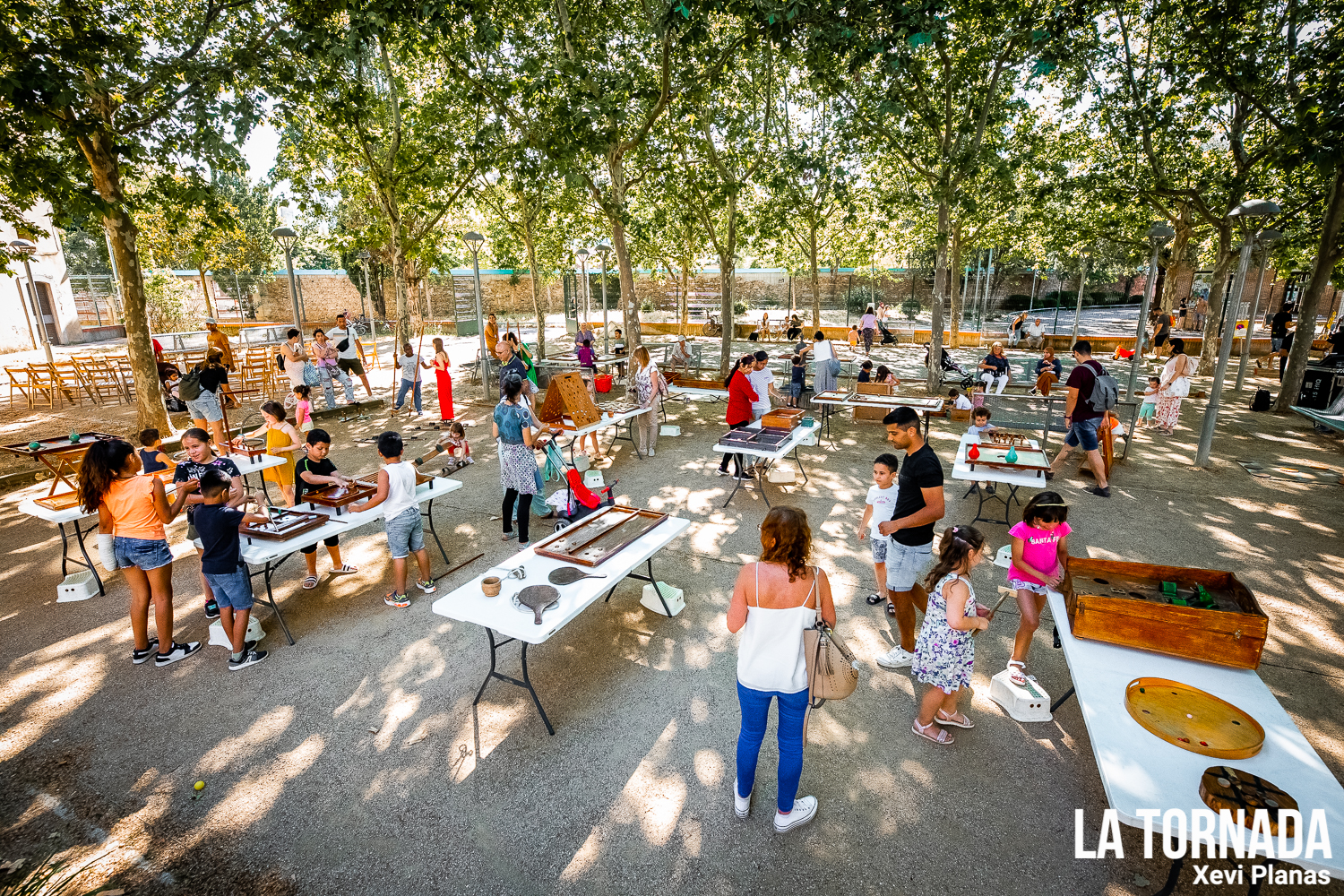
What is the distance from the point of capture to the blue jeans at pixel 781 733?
291 centimetres

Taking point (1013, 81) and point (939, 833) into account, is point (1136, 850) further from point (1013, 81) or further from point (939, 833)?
point (1013, 81)

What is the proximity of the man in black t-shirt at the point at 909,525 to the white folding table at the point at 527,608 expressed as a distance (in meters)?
1.74

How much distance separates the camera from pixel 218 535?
4.28m

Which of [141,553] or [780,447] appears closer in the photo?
[141,553]

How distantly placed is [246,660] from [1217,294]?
21.0m

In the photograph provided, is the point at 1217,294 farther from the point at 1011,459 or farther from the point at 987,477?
the point at 987,477

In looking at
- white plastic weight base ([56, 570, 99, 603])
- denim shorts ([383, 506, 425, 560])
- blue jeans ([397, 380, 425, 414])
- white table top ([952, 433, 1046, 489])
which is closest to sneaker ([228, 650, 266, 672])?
denim shorts ([383, 506, 425, 560])

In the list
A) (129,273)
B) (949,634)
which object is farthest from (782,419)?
(129,273)

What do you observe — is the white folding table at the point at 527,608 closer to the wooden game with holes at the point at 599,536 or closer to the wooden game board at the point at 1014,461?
the wooden game with holes at the point at 599,536

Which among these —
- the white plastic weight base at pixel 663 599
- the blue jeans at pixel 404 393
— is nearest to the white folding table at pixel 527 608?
the white plastic weight base at pixel 663 599

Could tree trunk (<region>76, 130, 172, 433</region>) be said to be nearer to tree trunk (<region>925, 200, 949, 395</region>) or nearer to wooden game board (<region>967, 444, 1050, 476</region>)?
wooden game board (<region>967, 444, 1050, 476</region>)

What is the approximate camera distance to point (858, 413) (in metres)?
12.1

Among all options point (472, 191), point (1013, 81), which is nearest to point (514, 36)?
point (472, 191)

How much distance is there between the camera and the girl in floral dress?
11.0ft
